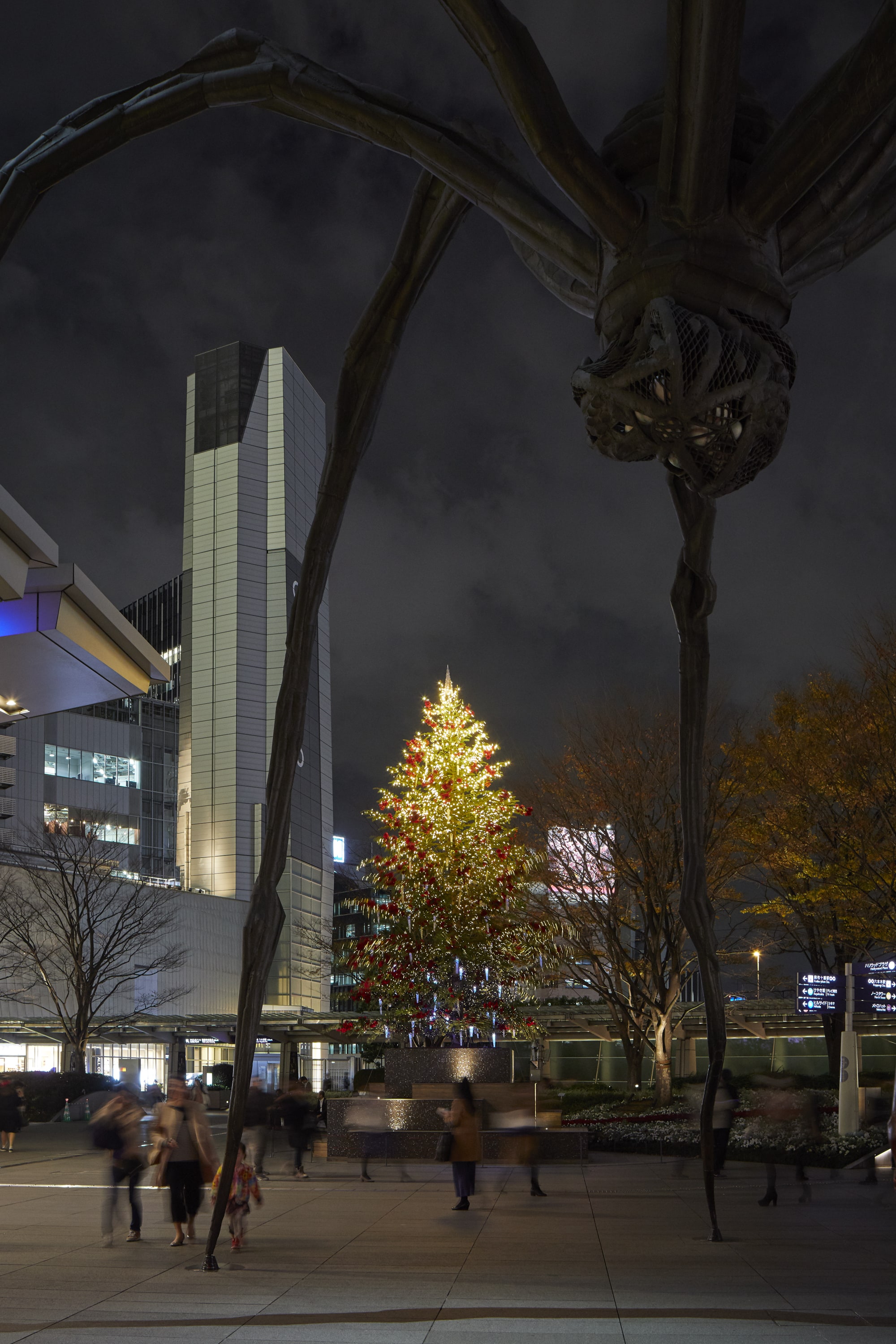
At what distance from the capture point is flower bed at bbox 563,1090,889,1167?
693 inches

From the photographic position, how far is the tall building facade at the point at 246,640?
295ft

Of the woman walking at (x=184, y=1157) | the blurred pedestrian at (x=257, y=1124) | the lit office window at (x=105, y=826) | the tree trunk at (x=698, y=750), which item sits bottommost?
the blurred pedestrian at (x=257, y=1124)

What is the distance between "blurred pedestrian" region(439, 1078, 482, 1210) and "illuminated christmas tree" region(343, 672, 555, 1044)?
6.56 metres

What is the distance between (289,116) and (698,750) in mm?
2529

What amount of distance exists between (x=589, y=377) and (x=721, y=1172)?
54.0 feet

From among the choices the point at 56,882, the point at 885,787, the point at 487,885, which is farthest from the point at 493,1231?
the point at 56,882

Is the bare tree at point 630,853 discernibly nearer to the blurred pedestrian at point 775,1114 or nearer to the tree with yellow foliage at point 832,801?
the tree with yellow foliage at point 832,801

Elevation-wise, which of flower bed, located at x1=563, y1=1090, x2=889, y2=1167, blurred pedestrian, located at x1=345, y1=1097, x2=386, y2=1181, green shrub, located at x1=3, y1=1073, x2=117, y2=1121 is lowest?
green shrub, located at x1=3, y1=1073, x2=117, y2=1121

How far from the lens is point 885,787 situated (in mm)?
21766

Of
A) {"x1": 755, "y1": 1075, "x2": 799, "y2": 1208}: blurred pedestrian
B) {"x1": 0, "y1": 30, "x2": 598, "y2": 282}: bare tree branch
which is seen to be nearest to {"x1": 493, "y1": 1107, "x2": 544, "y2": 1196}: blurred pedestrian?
{"x1": 755, "y1": 1075, "x2": 799, "y2": 1208}: blurred pedestrian

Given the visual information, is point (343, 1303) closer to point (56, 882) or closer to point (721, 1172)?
point (721, 1172)

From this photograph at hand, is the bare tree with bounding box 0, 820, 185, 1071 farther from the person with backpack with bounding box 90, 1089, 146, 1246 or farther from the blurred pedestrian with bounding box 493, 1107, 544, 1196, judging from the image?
the person with backpack with bounding box 90, 1089, 146, 1246

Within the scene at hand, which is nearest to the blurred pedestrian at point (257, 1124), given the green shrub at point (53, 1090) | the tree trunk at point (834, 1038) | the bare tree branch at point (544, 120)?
the bare tree branch at point (544, 120)

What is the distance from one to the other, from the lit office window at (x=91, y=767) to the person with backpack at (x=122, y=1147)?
6777 centimetres
